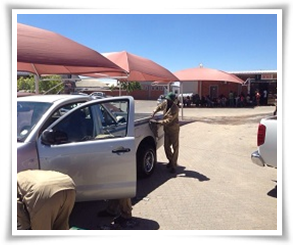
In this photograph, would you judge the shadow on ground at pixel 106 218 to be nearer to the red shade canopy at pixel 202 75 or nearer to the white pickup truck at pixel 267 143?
the white pickup truck at pixel 267 143

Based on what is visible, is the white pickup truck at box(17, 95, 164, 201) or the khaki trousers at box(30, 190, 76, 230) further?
the white pickup truck at box(17, 95, 164, 201)

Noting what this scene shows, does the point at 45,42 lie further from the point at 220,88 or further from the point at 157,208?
the point at 220,88

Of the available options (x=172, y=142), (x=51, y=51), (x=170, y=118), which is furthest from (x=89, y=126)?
(x=51, y=51)

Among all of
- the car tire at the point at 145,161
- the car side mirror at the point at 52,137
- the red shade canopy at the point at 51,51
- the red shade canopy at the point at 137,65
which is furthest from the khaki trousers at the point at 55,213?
the red shade canopy at the point at 137,65

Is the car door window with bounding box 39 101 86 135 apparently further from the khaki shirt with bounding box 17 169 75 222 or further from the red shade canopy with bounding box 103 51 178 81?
the red shade canopy with bounding box 103 51 178 81

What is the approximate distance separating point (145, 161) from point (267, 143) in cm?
236

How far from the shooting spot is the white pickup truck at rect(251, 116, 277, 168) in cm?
492

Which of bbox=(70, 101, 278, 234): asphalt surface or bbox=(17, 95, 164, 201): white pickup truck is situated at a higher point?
bbox=(17, 95, 164, 201): white pickup truck

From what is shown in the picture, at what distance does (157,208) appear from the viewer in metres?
4.73

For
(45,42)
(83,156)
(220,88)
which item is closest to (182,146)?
(45,42)

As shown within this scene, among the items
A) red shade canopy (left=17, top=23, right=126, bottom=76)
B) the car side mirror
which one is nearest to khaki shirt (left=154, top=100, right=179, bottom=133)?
red shade canopy (left=17, top=23, right=126, bottom=76)

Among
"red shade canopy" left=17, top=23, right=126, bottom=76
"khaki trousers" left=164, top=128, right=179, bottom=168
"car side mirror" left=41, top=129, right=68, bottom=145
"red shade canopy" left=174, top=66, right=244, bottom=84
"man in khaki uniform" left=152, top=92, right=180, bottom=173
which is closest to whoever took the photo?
"car side mirror" left=41, top=129, right=68, bottom=145
